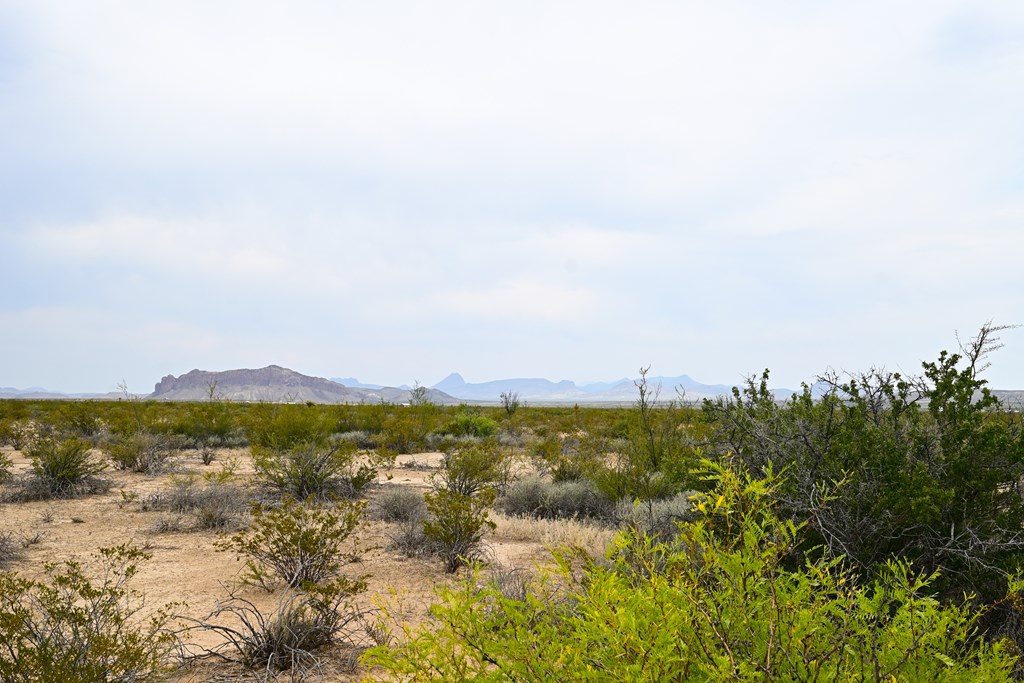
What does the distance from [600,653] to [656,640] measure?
242 mm

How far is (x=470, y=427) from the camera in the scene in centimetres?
2284

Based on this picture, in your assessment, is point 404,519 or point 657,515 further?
point 404,519

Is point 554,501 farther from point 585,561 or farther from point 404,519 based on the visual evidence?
point 585,561

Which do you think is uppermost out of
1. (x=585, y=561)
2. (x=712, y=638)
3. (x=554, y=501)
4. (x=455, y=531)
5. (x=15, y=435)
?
(x=712, y=638)

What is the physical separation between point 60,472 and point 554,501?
29.4 ft

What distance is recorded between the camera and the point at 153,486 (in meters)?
→ 12.2

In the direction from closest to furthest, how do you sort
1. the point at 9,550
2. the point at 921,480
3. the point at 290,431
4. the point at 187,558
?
1. the point at 921,480
2. the point at 9,550
3. the point at 187,558
4. the point at 290,431

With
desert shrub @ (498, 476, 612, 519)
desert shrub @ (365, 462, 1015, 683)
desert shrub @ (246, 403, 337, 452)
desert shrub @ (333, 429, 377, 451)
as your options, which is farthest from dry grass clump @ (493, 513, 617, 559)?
desert shrub @ (333, 429, 377, 451)

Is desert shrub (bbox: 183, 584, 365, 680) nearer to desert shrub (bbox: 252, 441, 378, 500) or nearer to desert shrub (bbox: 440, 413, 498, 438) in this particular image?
desert shrub (bbox: 252, 441, 378, 500)

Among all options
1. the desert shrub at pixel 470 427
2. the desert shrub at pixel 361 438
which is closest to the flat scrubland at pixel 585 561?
the desert shrub at pixel 361 438

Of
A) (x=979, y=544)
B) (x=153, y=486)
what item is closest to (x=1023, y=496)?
(x=979, y=544)

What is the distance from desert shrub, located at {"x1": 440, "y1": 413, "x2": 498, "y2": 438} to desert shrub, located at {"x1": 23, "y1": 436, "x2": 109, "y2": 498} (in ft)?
40.7

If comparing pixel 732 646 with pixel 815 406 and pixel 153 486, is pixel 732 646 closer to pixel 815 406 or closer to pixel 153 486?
pixel 815 406

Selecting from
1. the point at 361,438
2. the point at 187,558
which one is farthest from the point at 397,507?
the point at 361,438
